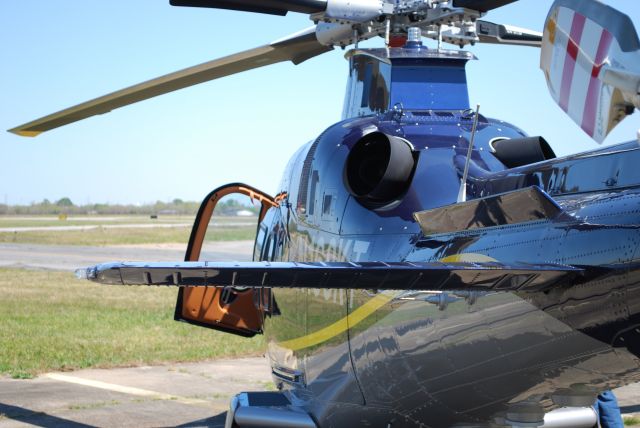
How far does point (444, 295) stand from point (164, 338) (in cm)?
1029

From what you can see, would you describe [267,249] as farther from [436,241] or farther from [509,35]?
[436,241]

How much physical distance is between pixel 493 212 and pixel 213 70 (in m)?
4.21

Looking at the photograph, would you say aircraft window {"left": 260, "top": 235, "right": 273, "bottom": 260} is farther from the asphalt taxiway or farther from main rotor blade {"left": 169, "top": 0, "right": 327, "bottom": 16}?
main rotor blade {"left": 169, "top": 0, "right": 327, "bottom": 16}

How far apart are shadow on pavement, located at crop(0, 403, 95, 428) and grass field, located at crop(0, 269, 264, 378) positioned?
1.80 metres

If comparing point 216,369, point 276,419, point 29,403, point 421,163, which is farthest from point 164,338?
point 421,163

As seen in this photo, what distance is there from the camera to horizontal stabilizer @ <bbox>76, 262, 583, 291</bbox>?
3.88m

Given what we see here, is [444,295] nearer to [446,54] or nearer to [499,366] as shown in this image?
[499,366]

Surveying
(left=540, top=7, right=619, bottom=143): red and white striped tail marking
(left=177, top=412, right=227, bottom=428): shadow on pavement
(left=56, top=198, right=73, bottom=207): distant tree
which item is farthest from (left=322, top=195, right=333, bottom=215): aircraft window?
(left=56, top=198, right=73, bottom=207): distant tree

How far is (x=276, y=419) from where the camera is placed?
6414 millimetres

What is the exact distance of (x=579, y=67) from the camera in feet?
11.0

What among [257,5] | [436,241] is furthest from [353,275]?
[257,5]

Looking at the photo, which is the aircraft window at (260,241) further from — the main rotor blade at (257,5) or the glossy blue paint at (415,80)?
the main rotor blade at (257,5)

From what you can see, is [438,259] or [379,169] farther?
[379,169]

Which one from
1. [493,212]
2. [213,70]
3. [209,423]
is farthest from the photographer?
[209,423]
